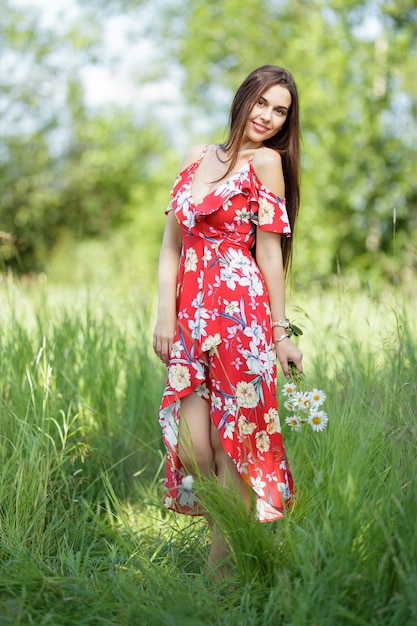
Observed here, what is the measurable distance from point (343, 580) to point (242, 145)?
4.87 ft

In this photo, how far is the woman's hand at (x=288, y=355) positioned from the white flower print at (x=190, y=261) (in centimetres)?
38

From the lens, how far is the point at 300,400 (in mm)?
2316

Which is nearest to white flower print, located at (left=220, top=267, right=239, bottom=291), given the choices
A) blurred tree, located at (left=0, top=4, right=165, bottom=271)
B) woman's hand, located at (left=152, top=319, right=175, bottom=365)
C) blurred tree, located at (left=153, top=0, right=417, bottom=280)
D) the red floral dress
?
the red floral dress

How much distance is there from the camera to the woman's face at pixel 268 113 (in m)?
2.64

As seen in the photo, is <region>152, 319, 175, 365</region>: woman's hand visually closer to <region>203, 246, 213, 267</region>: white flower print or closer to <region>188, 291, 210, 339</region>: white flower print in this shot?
<region>188, 291, 210, 339</region>: white flower print

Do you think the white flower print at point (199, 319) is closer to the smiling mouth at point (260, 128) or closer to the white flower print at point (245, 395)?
the white flower print at point (245, 395)

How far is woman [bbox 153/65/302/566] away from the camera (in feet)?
8.20

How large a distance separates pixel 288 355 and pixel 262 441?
0.96ft

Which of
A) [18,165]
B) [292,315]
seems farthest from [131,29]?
[292,315]

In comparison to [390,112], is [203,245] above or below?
below

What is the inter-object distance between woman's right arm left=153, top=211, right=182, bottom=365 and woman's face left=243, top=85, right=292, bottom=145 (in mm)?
402

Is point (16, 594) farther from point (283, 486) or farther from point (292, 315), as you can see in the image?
point (292, 315)

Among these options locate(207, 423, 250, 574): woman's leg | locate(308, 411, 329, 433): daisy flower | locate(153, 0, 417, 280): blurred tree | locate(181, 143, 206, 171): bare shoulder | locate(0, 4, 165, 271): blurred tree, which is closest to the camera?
locate(308, 411, 329, 433): daisy flower

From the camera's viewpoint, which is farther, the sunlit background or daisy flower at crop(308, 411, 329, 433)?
the sunlit background
